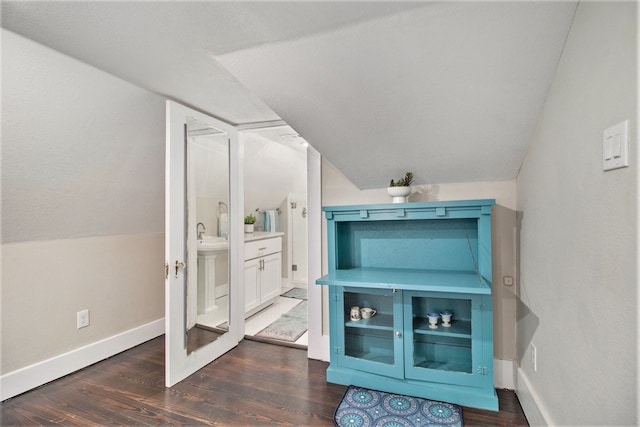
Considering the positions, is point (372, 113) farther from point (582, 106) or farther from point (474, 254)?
point (474, 254)

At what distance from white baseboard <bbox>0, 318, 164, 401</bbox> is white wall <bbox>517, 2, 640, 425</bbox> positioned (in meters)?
3.08

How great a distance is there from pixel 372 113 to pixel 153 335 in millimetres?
2940

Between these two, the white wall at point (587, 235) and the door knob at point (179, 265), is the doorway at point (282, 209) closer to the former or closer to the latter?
the door knob at point (179, 265)

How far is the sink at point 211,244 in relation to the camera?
2.52 m

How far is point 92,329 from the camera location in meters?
2.53

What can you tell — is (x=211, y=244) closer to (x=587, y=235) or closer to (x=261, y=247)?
(x=261, y=247)

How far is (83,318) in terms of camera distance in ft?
8.09

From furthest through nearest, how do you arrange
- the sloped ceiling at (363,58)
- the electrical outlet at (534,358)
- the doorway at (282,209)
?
1. the doorway at (282,209)
2. the electrical outlet at (534,358)
3. the sloped ceiling at (363,58)

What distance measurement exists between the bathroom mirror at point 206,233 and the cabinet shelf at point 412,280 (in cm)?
109

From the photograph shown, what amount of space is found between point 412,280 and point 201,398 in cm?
154

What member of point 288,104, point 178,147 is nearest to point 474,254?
point 288,104

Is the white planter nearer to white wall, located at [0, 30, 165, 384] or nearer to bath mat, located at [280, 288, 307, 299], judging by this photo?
white wall, located at [0, 30, 165, 384]

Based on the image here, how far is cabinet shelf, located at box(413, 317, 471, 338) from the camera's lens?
192cm

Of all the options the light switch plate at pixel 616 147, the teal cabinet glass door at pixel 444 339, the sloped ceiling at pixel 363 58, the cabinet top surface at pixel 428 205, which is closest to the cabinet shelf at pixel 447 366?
the teal cabinet glass door at pixel 444 339
